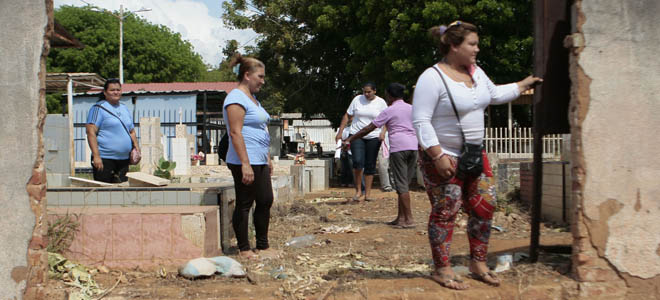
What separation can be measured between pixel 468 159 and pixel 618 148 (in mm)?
995

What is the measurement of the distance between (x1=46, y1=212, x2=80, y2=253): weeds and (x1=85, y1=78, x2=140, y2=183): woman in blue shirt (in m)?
1.48

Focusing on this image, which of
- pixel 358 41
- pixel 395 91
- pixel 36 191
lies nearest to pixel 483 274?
pixel 36 191

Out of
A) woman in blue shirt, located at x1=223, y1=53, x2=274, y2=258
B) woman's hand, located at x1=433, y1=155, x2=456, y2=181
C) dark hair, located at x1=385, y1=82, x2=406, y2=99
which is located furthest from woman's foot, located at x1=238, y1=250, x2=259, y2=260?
dark hair, located at x1=385, y1=82, x2=406, y2=99

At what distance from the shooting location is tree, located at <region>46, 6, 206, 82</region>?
3925cm

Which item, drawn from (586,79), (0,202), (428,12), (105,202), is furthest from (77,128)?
(586,79)

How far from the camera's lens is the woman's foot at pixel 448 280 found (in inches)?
145

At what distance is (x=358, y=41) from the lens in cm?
1784

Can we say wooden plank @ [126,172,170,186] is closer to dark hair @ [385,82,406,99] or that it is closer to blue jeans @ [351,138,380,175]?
dark hair @ [385,82,406,99]

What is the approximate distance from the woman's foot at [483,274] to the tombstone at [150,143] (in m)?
8.64

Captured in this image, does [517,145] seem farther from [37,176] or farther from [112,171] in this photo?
[37,176]

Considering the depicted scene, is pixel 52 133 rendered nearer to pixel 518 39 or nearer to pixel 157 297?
pixel 157 297

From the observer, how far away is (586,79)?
3.70m

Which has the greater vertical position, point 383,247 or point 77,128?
point 77,128

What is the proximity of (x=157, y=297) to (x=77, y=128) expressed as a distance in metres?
20.8
